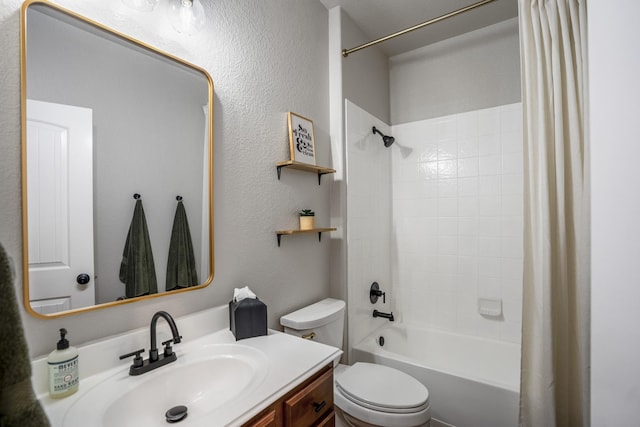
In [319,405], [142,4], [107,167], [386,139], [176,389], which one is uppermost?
[142,4]

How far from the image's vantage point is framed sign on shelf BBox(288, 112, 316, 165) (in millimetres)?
1671

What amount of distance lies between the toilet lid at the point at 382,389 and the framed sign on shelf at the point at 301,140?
118 centimetres

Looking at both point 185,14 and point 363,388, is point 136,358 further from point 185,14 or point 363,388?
point 185,14

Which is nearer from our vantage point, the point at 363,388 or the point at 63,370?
the point at 63,370

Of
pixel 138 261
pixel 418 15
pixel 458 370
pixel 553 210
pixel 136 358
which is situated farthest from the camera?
pixel 418 15

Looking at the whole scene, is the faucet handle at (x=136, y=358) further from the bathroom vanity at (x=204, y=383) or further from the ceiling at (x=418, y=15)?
the ceiling at (x=418, y=15)

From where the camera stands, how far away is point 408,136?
265 centimetres

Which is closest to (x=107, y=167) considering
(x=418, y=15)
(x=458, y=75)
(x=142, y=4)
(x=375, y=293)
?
(x=142, y=4)

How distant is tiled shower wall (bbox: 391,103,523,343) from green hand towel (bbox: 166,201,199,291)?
186 cm

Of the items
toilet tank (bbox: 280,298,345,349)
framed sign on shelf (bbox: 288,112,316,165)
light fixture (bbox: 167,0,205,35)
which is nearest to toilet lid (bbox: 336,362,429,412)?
toilet tank (bbox: 280,298,345,349)

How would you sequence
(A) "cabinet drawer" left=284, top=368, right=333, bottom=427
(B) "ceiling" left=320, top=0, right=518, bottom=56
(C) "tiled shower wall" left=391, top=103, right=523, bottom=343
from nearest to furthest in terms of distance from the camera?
1. (A) "cabinet drawer" left=284, top=368, right=333, bottom=427
2. (B) "ceiling" left=320, top=0, right=518, bottom=56
3. (C) "tiled shower wall" left=391, top=103, right=523, bottom=343

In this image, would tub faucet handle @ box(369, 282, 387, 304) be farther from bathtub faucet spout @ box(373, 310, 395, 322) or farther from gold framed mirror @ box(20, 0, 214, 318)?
gold framed mirror @ box(20, 0, 214, 318)

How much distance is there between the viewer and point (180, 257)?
3.92 feet

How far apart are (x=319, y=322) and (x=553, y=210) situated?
1.19 metres
